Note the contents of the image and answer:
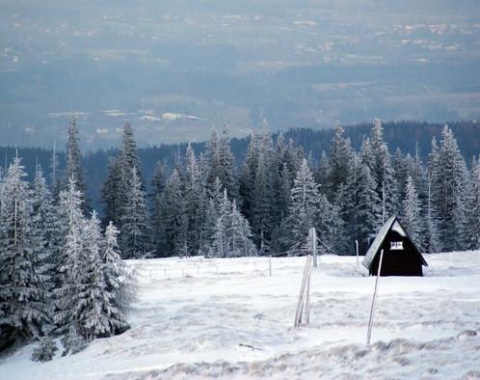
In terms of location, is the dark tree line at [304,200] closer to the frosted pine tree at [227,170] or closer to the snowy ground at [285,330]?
the frosted pine tree at [227,170]

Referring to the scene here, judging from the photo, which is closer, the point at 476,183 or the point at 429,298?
the point at 429,298

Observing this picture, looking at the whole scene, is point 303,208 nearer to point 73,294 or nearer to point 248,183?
point 248,183

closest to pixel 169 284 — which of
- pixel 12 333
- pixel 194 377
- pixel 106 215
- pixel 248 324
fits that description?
pixel 12 333

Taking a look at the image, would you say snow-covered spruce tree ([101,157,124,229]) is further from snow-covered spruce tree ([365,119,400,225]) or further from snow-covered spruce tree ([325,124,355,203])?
snow-covered spruce tree ([365,119,400,225])

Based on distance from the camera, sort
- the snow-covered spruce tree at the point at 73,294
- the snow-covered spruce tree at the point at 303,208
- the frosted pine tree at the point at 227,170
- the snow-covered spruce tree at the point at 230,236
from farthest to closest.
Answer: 1. the frosted pine tree at the point at 227,170
2. the snow-covered spruce tree at the point at 303,208
3. the snow-covered spruce tree at the point at 230,236
4. the snow-covered spruce tree at the point at 73,294

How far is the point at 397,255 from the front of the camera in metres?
56.6

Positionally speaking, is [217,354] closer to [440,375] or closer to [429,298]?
[440,375]

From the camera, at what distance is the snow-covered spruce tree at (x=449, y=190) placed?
9188cm

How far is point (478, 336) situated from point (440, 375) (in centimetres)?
552

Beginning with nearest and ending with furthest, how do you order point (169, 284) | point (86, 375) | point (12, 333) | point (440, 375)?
1. point (440, 375)
2. point (86, 375)
3. point (12, 333)
4. point (169, 284)

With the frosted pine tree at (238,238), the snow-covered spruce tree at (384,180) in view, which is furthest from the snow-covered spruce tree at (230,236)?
the snow-covered spruce tree at (384,180)

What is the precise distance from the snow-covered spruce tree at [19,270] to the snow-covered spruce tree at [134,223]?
4425 centimetres

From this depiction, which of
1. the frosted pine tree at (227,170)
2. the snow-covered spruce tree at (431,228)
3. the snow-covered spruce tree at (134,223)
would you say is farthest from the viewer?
the frosted pine tree at (227,170)

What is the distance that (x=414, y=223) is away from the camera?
8462 cm
